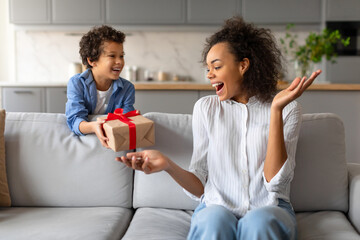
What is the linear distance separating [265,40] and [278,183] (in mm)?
573

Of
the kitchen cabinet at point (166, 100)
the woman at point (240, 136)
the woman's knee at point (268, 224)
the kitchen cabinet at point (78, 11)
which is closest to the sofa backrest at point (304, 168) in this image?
the woman at point (240, 136)

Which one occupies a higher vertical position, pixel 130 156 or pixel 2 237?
pixel 130 156

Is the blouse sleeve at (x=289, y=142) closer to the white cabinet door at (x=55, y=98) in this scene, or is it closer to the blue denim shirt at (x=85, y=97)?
the blue denim shirt at (x=85, y=97)

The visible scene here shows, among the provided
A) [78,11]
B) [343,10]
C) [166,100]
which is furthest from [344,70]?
[78,11]

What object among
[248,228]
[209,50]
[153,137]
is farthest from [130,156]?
[209,50]

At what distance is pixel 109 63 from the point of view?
6.70 ft

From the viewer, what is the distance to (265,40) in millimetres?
1557

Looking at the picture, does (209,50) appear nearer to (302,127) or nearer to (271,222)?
(302,127)

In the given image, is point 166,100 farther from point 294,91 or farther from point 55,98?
point 294,91

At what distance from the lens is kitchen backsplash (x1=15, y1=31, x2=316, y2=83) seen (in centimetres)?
492

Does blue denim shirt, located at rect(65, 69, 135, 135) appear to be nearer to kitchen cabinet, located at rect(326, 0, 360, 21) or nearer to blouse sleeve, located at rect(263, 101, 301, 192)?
blouse sleeve, located at rect(263, 101, 301, 192)

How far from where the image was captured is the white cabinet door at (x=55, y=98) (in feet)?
13.2

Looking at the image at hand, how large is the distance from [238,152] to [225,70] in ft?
1.04

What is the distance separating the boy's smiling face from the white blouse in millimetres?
680
